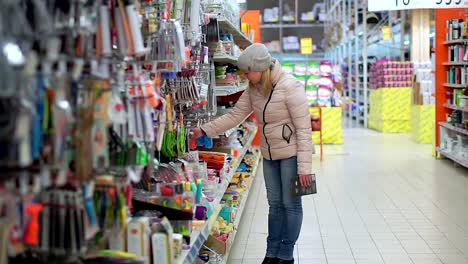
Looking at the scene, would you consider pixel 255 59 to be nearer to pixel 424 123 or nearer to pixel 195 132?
pixel 195 132

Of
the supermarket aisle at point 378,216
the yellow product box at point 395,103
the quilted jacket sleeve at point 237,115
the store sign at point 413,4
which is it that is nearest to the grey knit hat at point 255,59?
the quilted jacket sleeve at point 237,115

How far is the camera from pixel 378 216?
271 inches

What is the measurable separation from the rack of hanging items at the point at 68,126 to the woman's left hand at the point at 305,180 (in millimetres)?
2135

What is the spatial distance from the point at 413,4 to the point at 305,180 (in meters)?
5.38

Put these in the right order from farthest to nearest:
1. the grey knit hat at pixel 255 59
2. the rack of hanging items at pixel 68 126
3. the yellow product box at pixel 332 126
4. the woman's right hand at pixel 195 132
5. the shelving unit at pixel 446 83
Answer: the yellow product box at pixel 332 126
the shelving unit at pixel 446 83
the woman's right hand at pixel 195 132
the grey knit hat at pixel 255 59
the rack of hanging items at pixel 68 126

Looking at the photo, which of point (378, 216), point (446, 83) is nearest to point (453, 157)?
point (446, 83)

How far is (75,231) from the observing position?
2051 millimetres

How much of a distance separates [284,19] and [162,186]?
23138mm

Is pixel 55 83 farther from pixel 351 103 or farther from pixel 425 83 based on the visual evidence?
pixel 351 103

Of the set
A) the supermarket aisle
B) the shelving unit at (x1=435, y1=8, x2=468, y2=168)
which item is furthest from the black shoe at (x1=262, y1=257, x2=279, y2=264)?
the shelving unit at (x1=435, y1=8, x2=468, y2=168)

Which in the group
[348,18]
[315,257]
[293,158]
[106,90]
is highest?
[348,18]

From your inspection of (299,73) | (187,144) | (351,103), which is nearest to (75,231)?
(187,144)

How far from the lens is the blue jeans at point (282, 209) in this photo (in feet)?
15.6

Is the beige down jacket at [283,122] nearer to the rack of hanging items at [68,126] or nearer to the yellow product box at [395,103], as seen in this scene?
the rack of hanging items at [68,126]
